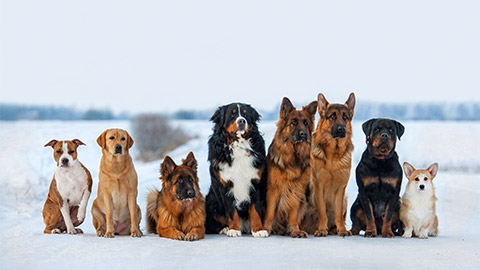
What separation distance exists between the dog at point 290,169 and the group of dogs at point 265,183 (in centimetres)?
1

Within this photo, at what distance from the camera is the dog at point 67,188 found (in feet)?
22.1

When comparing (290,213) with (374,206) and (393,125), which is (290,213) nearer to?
(374,206)

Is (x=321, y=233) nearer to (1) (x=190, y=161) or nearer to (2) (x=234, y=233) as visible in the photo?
(2) (x=234, y=233)

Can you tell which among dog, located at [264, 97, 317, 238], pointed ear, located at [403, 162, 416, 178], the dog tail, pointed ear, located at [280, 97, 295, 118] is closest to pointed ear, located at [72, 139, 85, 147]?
the dog tail

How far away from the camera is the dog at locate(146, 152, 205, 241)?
20.9ft

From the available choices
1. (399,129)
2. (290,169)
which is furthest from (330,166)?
(399,129)

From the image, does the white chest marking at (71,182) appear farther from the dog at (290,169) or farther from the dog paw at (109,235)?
the dog at (290,169)

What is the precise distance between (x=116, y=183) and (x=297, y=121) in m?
2.33

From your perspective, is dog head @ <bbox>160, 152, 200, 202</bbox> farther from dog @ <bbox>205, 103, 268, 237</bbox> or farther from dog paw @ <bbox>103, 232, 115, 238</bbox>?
dog paw @ <bbox>103, 232, 115, 238</bbox>

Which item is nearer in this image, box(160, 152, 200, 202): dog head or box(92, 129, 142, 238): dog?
box(160, 152, 200, 202): dog head

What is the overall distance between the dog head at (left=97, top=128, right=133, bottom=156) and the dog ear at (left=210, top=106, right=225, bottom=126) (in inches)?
42.6

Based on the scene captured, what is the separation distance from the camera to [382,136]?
6.44m

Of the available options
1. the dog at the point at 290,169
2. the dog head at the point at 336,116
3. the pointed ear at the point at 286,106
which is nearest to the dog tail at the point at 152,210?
the dog at the point at 290,169

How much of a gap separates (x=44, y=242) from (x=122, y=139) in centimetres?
153
